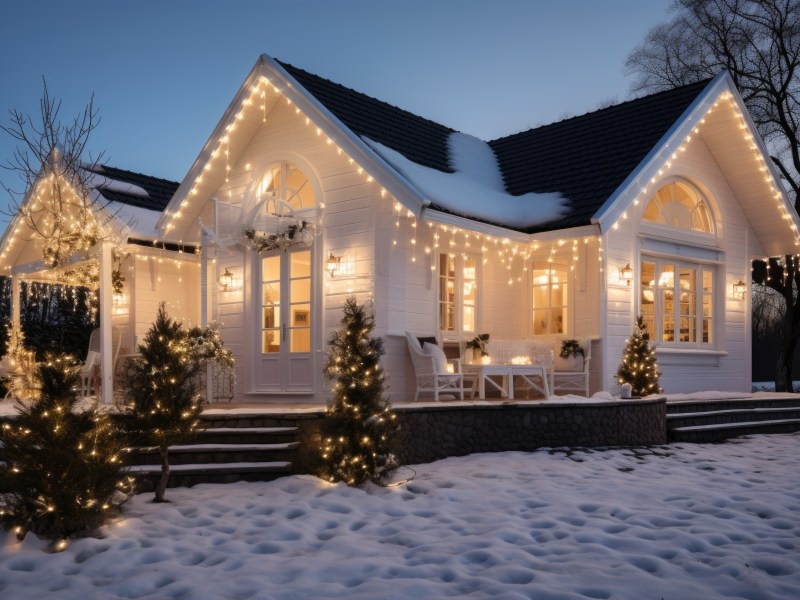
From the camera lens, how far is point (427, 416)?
8891mm

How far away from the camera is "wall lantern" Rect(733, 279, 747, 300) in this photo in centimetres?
1442

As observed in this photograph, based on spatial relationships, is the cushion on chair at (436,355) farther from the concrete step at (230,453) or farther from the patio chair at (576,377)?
the concrete step at (230,453)

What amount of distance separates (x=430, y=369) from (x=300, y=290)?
8.20 feet

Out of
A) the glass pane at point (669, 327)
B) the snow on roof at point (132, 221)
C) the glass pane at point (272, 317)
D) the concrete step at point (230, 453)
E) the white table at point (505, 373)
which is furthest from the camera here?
the glass pane at point (669, 327)

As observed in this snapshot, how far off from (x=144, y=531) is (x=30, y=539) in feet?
2.76

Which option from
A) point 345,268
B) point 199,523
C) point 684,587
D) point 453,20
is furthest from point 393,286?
point 453,20

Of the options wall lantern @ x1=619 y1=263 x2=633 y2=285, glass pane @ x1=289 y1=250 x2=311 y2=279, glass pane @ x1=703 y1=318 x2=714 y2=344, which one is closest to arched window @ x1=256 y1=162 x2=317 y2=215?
glass pane @ x1=289 y1=250 x2=311 y2=279

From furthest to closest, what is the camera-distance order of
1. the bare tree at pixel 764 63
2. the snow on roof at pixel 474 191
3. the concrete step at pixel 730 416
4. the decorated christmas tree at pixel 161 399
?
the bare tree at pixel 764 63 < the snow on roof at pixel 474 191 < the concrete step at pixel 730 416 < the decorated christmas tree at pixel 161 399

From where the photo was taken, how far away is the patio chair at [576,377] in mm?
11531

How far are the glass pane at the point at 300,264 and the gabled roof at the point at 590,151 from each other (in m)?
3.56

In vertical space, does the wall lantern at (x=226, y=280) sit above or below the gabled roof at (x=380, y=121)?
below

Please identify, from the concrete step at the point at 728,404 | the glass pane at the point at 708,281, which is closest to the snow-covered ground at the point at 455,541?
the concrete step at the point at 728,404

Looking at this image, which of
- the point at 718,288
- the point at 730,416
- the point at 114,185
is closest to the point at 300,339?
the point at 114,185

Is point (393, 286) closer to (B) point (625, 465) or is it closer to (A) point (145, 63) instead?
(B) point (625, 465)
